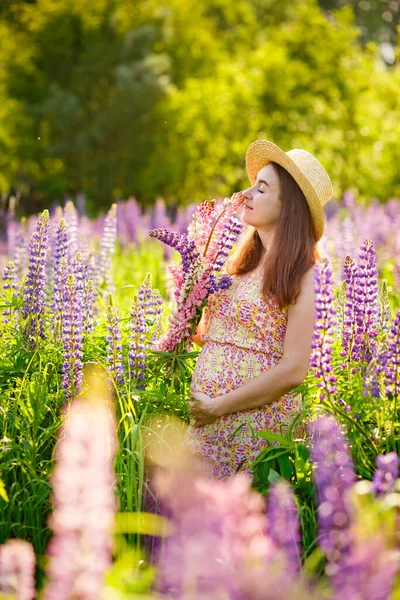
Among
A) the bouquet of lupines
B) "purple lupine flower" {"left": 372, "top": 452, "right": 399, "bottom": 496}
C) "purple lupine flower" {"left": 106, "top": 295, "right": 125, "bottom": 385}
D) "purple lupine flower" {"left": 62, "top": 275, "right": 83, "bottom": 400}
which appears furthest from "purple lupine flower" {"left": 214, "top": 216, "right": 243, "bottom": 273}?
"purple lupine flower" {"left": 372, "top": 452, "right": 399, "bottom": 496}

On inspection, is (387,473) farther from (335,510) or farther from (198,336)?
(198,336)

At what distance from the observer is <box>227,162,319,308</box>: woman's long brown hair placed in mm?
3369

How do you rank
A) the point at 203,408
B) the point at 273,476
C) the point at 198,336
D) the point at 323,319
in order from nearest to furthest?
the point at 323,319
the point at 273,476
the point at 203,408
the point at 198,336

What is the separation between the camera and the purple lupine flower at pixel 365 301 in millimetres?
3232

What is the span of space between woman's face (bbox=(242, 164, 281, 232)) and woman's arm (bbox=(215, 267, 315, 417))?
0.37 m

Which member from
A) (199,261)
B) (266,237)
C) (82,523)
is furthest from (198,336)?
(82,523)

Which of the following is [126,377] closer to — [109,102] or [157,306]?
[157,306]

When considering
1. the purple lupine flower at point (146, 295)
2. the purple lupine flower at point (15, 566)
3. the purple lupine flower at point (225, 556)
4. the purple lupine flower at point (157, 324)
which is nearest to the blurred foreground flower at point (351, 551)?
the purple lupine flower at point (225, 556)

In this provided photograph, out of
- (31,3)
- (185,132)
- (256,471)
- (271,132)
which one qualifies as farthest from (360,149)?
(256,471)

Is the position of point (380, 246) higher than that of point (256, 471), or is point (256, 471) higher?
point (380, 246)

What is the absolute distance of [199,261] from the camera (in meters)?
3.55

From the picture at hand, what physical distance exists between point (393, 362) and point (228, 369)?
784mm

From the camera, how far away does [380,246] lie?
29.9 feet

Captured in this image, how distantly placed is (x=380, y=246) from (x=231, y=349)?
5947 millimetres
